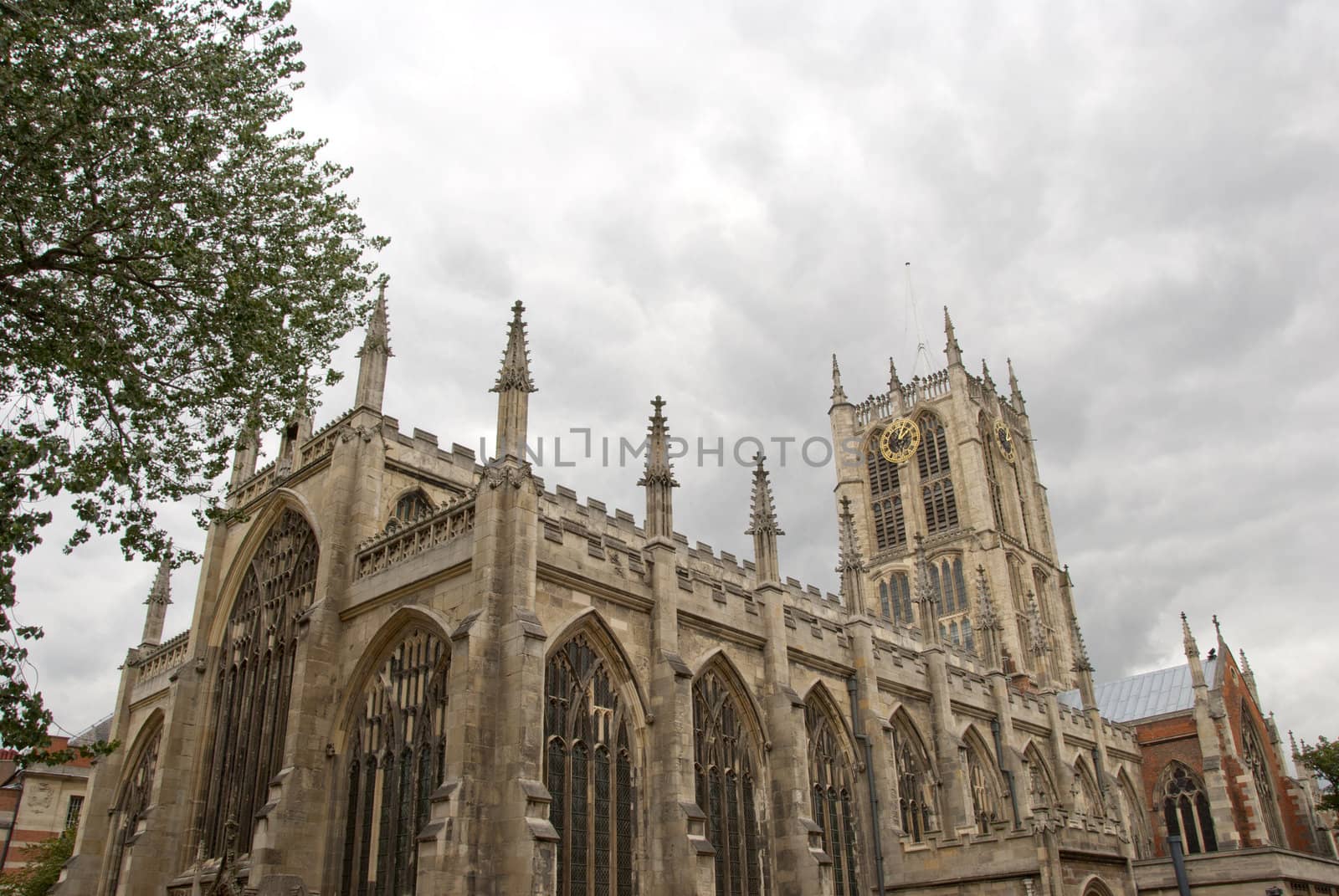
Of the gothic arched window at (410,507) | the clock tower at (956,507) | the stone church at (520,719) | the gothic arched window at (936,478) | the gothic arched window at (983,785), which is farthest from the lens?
the gothic arched window at (936,478)

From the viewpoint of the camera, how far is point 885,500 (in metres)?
62.3

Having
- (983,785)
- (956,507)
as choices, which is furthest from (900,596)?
(983,785)

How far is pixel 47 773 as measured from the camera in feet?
138

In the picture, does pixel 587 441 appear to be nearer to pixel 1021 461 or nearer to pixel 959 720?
pixel 959 720

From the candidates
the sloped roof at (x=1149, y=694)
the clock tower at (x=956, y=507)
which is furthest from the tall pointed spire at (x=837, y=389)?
the sloped roof at (x=1149, y=694)

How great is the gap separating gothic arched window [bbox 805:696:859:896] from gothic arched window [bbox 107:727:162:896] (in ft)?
51.2

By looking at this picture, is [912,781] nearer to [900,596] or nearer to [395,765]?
[395,765]

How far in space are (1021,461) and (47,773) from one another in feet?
178

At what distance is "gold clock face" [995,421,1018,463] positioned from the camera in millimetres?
62812

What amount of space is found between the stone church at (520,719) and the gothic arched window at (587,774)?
6 centimetres

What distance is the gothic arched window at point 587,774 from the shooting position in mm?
18109

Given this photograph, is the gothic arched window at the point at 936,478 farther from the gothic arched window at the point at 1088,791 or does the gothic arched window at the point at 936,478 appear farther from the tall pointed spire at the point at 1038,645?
the gothic arched window at the point at 1088,791

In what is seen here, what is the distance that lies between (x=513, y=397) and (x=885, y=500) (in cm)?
4567

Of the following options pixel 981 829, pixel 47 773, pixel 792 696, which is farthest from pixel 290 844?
pixel 47 773
